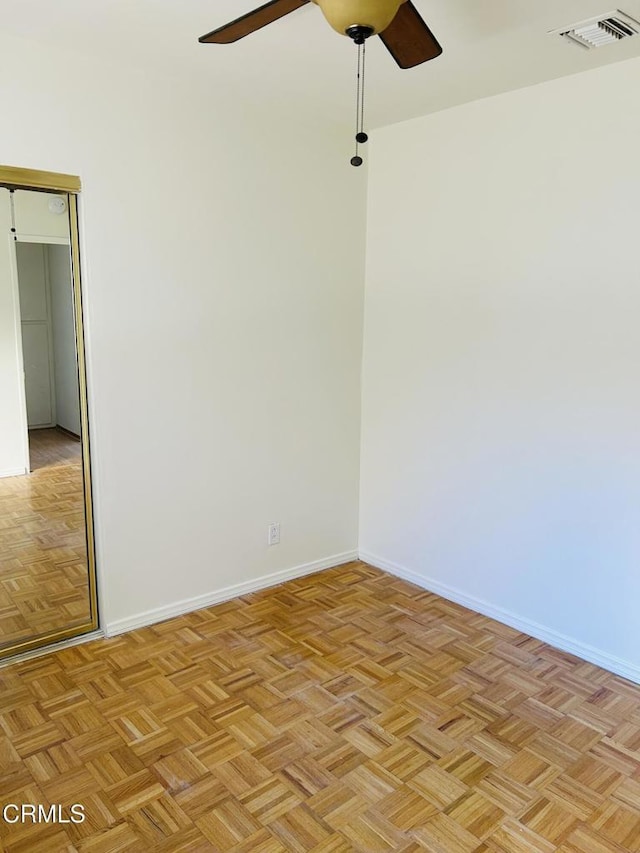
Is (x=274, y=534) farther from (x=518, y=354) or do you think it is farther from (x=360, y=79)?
(x=360, y=79)

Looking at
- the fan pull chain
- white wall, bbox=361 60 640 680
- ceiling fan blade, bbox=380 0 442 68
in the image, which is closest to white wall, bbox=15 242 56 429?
the fan pull chain

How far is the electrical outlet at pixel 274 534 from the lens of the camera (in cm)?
334

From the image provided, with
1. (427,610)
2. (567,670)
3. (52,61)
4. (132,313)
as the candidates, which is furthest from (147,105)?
(567,670)

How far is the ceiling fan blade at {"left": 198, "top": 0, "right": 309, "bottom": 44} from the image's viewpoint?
158 cm

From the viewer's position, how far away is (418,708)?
2.35m

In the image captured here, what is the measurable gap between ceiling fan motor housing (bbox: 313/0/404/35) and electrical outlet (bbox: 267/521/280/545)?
2.39 meters

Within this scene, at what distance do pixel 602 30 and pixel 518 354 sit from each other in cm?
122

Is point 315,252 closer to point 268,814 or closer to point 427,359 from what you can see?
point 427,359

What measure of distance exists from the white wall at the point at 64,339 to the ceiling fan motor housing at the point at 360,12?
1.55 m

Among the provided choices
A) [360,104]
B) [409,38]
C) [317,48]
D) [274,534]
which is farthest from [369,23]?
[274,534]

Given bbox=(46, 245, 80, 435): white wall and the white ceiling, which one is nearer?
the white ceiling

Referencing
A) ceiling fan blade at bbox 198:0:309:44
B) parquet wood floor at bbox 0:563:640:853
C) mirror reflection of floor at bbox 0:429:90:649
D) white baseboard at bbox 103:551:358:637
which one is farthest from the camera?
white baseboard at bbox 103:551:358:637

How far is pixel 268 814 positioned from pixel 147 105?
8.62 feet

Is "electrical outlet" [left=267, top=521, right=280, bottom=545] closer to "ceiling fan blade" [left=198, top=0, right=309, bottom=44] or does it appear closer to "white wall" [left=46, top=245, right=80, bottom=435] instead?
"white wall" [left=46, top=245, right=80, bottom=435]
